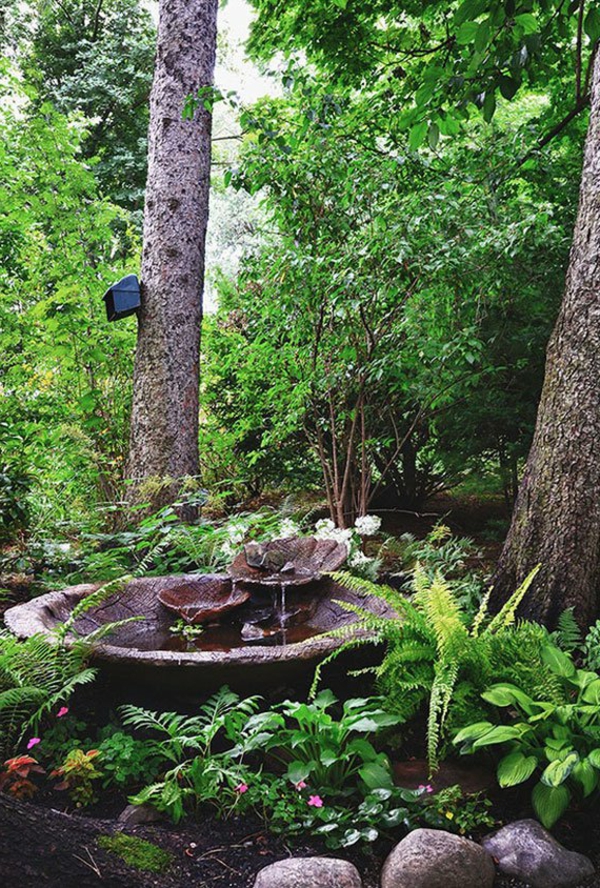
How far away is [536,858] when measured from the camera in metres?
2.09

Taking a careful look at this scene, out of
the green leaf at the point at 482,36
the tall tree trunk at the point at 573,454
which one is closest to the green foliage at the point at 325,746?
the tall tree trunk at the point at 573,454

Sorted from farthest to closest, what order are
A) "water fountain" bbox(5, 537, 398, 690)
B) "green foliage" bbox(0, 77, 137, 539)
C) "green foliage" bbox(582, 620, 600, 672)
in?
"green foliage" bbox(0, 77, 137, 539)
"water fountain" bbox(5, 537, 398, 690)
"green foliage" bbox(582, 620, 600, 672)

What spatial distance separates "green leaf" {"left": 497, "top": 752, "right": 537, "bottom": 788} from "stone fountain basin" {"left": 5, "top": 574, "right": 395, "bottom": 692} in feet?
2.47

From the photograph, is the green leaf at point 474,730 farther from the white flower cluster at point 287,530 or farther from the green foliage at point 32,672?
the white flower cluster at point 287,530

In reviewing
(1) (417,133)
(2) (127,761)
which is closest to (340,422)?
(1) (417,133)

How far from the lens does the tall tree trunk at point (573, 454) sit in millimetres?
3080

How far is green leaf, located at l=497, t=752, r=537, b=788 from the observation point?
2.21 metres

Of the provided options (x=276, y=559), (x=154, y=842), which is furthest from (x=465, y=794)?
(x=276, y=559)

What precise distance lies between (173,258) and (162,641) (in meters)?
3.44

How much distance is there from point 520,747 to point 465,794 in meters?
0.26

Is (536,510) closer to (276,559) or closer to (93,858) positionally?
(276,559)

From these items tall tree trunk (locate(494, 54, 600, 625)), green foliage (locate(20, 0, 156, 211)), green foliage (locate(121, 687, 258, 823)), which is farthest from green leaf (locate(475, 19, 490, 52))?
green foliage (locate(20, 0, 156, 211))

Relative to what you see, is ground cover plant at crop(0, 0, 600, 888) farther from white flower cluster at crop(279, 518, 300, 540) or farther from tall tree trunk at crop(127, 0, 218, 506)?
white flower cluster at crop(279, 518, 300, 540)

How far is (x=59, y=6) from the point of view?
43.3 ft
